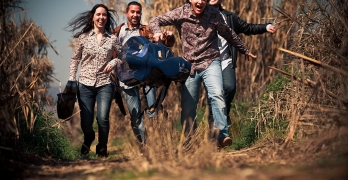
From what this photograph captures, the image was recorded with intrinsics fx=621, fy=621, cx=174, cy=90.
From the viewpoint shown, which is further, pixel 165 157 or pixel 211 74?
pixel 211 74

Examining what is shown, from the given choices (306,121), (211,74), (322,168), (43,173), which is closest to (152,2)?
(211,74)

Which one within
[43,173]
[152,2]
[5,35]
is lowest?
[43,173]

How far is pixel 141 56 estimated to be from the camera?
19.4 feet

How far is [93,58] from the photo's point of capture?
7000mm

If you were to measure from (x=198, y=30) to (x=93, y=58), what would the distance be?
1326mm

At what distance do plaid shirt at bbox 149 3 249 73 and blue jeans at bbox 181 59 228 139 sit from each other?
9 cm

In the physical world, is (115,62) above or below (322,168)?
above

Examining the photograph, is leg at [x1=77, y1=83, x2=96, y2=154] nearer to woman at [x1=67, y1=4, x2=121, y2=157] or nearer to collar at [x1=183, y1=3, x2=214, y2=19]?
woman at [x1=67, y1=4, x2=121, y2=157]

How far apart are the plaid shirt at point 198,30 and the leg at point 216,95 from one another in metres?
0.09

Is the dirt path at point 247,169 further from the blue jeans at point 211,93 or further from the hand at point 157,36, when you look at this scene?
the hand at point 157,36

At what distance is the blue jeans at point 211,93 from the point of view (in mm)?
6395

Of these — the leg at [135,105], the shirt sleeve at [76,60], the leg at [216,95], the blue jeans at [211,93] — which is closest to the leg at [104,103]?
the leg at [135,105]

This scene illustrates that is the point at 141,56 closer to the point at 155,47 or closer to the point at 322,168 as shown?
the point at 155,47

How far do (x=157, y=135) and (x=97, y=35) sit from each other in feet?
7.66
